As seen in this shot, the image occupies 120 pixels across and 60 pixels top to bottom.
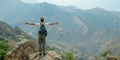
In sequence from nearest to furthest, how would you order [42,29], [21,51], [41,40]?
[42,29], [41,40], [21,51]

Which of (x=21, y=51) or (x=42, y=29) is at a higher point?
(x=42, y=29)

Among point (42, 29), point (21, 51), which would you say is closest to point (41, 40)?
point (42, 29)

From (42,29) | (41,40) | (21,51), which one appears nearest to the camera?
(42,29)

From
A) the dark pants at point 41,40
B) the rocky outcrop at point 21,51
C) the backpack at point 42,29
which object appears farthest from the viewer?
the rocky outcrop at point 21,51

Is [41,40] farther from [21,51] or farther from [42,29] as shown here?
[21,51]

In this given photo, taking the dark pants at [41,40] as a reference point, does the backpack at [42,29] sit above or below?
above

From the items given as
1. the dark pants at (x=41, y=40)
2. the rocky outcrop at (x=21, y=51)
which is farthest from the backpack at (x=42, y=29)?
the rocky outcrop at (x=21, y=51)

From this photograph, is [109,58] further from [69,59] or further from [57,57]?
[69,59]

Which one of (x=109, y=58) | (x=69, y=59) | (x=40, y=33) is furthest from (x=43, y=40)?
(x=69, y=59)

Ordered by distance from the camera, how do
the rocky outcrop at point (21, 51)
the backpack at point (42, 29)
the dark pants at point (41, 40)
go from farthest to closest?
the rocky outcrop at point (21, 51)
the dark pants at point (41, 40)
the backpack at point (42, 29)

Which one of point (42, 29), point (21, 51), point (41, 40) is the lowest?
point (21, 51)

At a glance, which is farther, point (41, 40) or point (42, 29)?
point (41, 40)

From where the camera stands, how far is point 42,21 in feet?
82.6

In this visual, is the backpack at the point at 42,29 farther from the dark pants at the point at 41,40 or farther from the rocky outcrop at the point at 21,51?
the rocky outcrop at the point at 21,51
